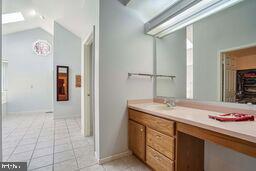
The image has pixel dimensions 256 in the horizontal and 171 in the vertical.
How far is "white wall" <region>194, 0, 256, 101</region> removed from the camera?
140 centimetres

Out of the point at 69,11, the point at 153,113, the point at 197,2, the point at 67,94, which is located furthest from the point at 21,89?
the point at 197,2

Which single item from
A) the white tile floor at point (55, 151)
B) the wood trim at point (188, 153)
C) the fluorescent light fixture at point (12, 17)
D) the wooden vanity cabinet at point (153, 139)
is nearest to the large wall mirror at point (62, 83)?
the white tile floor at point (55, 151)

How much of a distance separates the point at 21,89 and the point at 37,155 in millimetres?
4497

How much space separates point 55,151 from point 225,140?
2.47 m

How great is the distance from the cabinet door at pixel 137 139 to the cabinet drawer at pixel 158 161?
124 mm

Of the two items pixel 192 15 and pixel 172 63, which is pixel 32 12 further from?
pixel 192 15

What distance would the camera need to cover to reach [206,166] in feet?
5.50

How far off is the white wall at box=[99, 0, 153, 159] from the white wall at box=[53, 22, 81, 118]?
11.2 feet

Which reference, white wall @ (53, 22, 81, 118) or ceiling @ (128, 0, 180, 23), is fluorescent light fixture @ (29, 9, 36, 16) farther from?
ceiling @ (128, 0, 180, 23)

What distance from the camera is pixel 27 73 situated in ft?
18.4

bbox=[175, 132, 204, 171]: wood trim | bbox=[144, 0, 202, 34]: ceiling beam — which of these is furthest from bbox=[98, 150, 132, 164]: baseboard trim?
bbox=[144, 0, 202, 34]: ceiling beam

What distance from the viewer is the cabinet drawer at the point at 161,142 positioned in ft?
4.75

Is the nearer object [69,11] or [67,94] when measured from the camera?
[69,11]

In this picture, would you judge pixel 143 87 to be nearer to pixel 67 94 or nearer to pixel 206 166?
pixel 206 166
